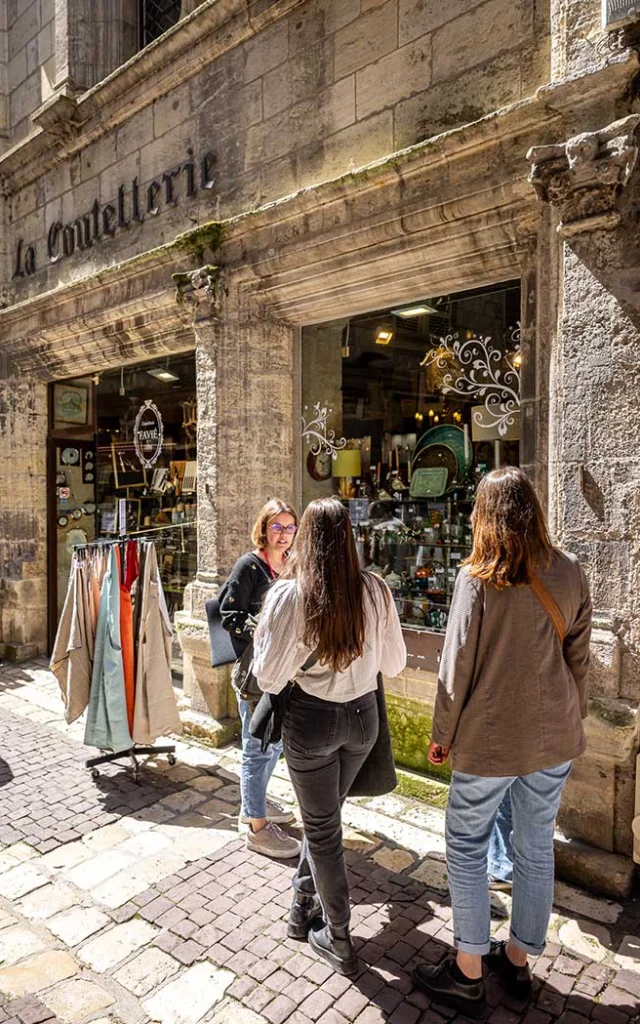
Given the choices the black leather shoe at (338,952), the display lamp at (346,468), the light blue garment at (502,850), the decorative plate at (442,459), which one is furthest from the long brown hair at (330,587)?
the display lamp at (346,468)

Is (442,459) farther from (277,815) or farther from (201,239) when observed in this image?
(201,239)

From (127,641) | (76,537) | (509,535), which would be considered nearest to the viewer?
(509,535)

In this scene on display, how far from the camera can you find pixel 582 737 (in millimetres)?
2293

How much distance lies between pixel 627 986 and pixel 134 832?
7.87 feet

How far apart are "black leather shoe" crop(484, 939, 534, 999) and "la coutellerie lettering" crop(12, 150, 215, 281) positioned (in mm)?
5078

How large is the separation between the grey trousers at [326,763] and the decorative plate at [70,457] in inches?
225

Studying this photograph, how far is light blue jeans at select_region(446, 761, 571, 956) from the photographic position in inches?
89.9

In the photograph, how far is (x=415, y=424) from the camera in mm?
4297

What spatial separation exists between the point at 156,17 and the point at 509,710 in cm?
720

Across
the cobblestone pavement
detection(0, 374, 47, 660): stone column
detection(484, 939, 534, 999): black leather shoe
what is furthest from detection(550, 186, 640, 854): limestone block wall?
detection(0, 374, 47, 660): stone column

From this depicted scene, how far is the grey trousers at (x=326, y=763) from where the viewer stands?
237 cm

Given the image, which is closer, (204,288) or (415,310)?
(415,310)

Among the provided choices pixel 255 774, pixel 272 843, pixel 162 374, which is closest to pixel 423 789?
pixel 272 843

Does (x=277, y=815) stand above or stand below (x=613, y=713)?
below
